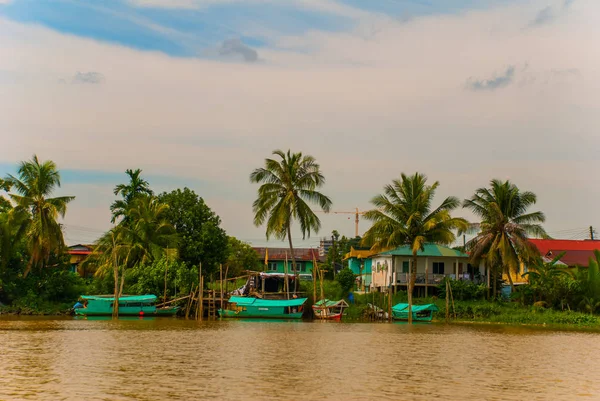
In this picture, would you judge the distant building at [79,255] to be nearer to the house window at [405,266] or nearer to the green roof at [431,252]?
the green roof at [431,252]

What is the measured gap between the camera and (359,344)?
28375mm

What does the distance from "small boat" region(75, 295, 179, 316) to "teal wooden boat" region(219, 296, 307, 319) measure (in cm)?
470

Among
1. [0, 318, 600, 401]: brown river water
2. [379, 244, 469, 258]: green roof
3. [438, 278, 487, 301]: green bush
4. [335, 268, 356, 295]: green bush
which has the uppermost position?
[379, 244, 469, 258]: green roof

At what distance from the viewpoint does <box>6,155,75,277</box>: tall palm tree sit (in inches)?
1965

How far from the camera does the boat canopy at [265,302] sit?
47719 mm

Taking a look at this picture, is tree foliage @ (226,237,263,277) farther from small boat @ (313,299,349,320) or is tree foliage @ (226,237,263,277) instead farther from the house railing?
small boat @ (313,299,349,320)

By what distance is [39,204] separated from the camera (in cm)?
5050

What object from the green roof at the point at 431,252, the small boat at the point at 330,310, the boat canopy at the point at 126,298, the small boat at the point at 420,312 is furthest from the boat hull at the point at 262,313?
the green roof at the point at 431,252

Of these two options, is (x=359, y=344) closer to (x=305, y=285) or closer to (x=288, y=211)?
(x=288, y=211)

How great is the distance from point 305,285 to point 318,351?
32314mm

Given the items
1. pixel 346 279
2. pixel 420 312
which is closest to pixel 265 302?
pixel 346 279

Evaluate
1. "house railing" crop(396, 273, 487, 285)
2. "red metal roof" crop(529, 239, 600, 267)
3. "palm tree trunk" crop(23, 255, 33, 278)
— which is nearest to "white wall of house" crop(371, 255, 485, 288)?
"house railing" crop(396, 273, 487, 285)

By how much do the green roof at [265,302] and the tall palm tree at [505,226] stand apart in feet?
40.5

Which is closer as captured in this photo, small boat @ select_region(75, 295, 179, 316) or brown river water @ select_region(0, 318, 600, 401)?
brown river water @ select_region(0, 318, 600, 401)
